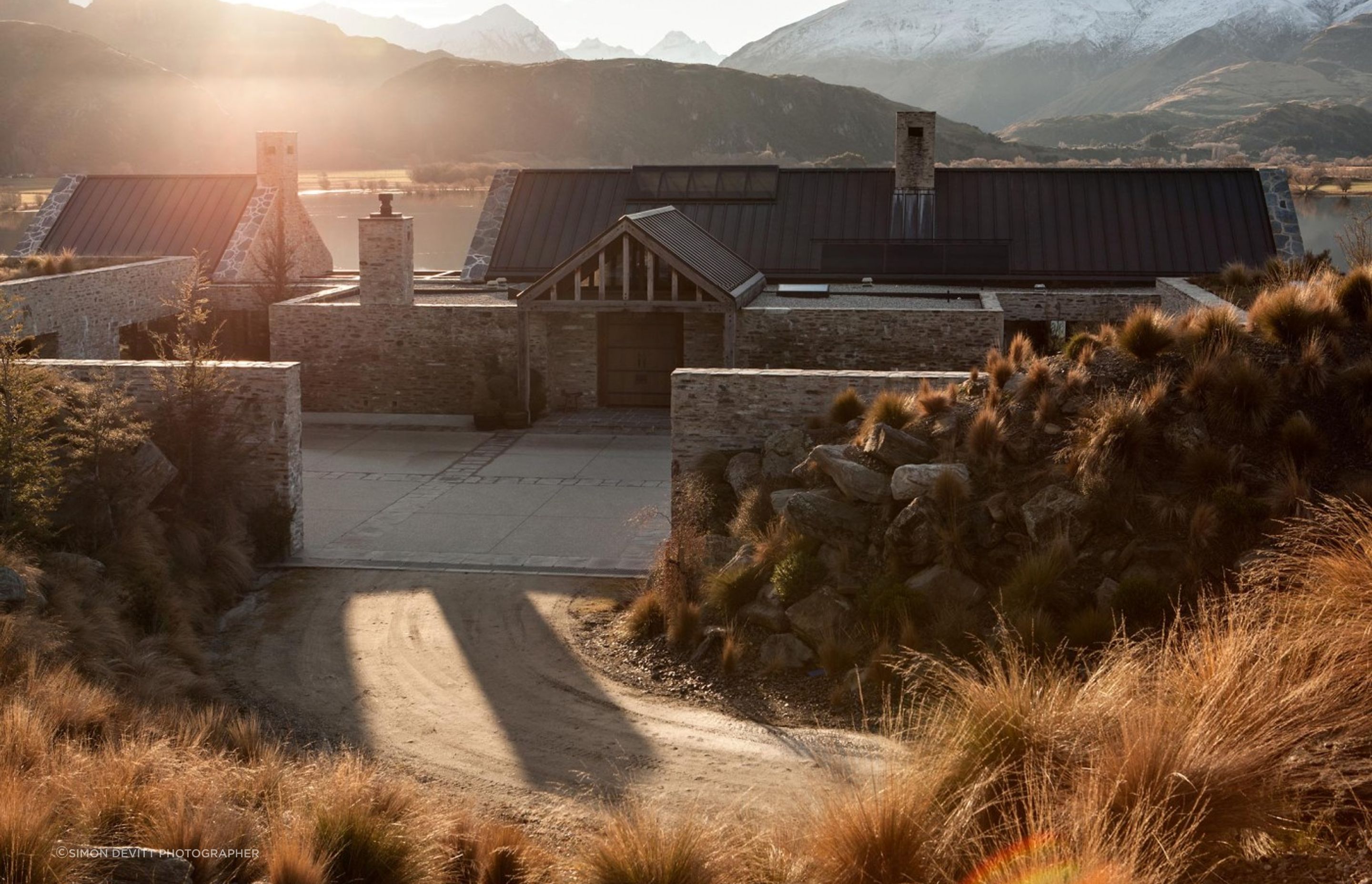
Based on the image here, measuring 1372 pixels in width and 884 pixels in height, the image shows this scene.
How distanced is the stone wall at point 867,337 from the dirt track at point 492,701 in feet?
29.4

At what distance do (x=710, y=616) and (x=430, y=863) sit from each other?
5.95 m

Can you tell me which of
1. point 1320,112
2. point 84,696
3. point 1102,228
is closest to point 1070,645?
point 84,696

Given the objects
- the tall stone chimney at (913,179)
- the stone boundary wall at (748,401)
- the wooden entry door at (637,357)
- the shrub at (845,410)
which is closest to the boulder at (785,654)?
the shrub at (845,410)

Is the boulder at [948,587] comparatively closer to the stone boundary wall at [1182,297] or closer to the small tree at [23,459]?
the small tree at [23,459]

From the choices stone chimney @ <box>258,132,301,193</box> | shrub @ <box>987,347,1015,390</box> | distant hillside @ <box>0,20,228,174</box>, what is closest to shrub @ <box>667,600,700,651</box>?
shrub @ <box>987,347,1015,390</box>

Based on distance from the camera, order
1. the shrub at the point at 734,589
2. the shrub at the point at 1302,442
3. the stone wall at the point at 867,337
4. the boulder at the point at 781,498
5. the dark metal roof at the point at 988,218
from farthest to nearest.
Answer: the dark metal roof at the point at 988,218
the stone wall at the point at 867,337
the boulder at the point at 781,498
the shrub at the point at 734,589
the shrub at the point at 1302,442

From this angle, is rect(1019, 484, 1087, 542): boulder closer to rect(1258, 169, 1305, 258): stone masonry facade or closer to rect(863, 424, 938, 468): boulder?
rect(863, 424, 938, 468): boulder

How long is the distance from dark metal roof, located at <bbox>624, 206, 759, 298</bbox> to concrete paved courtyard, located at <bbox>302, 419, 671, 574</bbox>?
314 cm

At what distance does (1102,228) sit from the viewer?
2939 centimetres

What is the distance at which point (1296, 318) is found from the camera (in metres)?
14.0

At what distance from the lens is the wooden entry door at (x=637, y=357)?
2603 centimetres

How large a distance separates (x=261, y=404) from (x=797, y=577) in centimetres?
742

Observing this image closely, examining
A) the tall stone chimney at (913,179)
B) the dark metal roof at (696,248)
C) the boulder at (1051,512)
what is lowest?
the boulder at (1051,512)

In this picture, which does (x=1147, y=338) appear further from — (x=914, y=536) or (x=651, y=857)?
(x=651, y=857)
